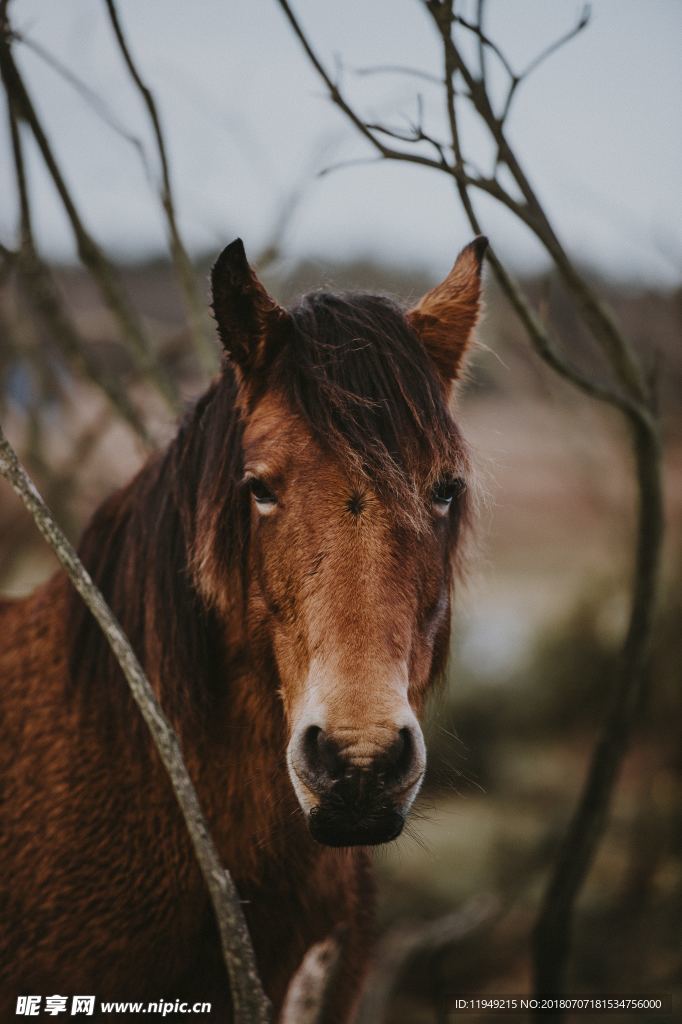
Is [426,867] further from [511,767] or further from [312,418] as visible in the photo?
[312,418]

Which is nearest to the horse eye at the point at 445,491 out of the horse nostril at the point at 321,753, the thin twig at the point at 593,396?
the horse nostril at the point at 321,753

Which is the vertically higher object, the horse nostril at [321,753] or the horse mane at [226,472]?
the horse mane at [226,472]

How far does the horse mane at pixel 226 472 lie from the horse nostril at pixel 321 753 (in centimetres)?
51

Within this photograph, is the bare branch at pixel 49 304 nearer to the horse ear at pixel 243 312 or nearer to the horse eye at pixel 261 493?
the horse ear at pixel 243 312

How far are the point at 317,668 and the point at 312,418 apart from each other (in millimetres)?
581

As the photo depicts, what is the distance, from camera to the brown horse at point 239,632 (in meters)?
1.81

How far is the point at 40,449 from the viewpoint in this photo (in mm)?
4578

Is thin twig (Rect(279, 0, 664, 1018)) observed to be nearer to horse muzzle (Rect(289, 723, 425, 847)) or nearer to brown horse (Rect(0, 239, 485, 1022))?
brown horse (Rect(0, 239, 485, 1022))

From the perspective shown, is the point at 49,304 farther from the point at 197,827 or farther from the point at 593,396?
the point at 197,827

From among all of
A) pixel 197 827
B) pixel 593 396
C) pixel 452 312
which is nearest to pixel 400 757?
pixel 197 827

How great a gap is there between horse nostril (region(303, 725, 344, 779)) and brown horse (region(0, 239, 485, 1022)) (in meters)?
0.10

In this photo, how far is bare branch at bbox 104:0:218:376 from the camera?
260 centimetres

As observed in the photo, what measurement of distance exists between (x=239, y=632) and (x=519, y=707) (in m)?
6.53

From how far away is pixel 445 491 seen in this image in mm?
1984
